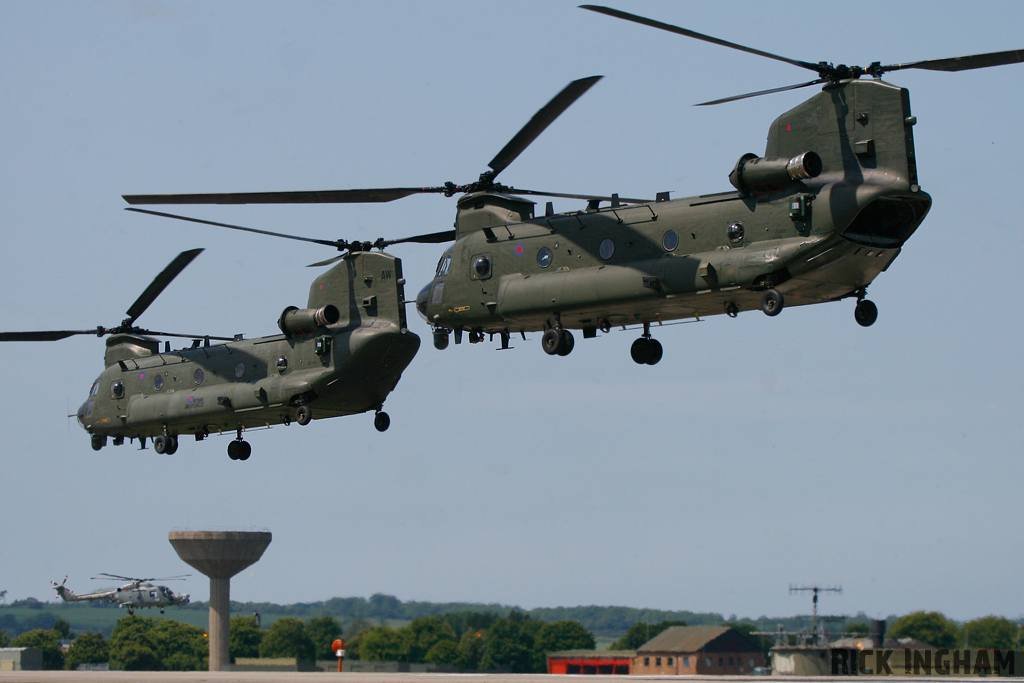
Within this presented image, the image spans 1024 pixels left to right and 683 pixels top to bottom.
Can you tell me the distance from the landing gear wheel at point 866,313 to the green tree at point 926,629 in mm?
101340

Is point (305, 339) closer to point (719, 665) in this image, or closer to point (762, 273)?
point (762, 273)

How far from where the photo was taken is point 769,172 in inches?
1270

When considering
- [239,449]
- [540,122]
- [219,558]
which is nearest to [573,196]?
[540,122]

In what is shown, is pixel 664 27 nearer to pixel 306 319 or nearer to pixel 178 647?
pixel 306 319

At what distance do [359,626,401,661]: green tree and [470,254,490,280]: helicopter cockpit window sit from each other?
11333 centimetres

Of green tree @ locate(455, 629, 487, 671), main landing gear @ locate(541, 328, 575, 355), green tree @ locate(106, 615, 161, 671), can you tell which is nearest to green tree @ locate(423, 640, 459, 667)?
green tree @ locate(455, 629, 487, 671)

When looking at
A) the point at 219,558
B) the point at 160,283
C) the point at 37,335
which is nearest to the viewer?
the point at 37,335

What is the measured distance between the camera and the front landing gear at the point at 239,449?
52.4m

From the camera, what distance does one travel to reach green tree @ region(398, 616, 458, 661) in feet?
488

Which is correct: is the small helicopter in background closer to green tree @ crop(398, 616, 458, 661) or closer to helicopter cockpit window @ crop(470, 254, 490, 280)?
green tree @ crop(398, 616, 458, 661)

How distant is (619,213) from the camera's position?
35656 mm

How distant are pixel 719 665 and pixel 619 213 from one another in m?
87.5

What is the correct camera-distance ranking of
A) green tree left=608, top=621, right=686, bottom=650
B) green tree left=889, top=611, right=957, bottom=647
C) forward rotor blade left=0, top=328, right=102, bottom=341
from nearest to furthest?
forward rotor blade left=0, top=328, right=102, bottom=341, green tree left=889, top=611, right=957, bottom=647, green tree left=608, top=621, right=686, bottom=650

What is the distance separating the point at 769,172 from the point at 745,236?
5.75 feet
